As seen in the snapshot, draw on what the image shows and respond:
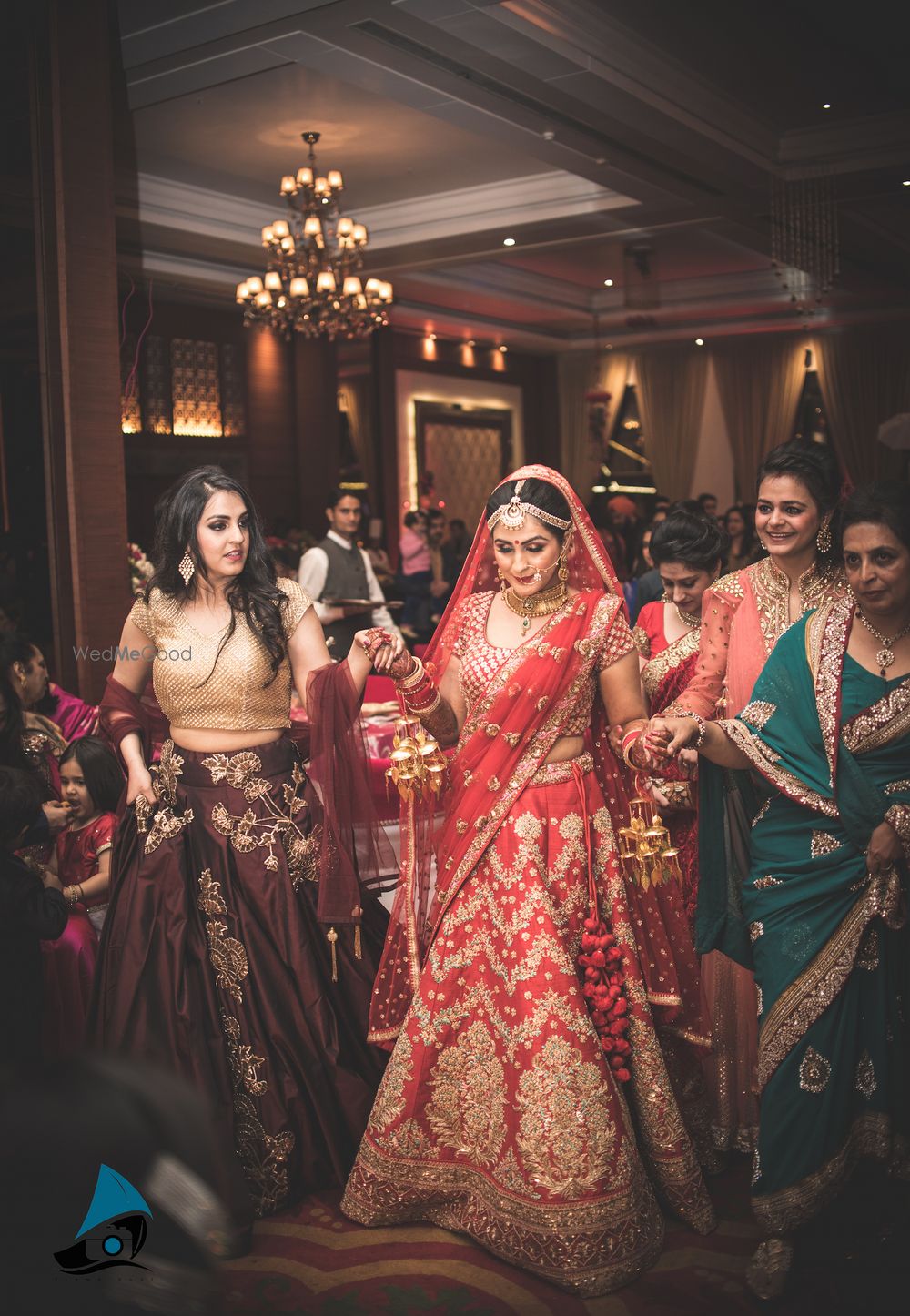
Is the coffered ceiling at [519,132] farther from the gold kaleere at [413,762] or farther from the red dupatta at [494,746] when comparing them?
the gold kaleere at [413,762]

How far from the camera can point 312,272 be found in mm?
7457

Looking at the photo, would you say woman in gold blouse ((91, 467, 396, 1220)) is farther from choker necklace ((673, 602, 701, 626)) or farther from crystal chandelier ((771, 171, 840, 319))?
crystal chandelier ((771, 171, 840, 319))

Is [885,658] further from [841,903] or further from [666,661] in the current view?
[666,661]

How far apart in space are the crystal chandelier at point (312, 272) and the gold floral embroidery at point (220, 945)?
211 inches

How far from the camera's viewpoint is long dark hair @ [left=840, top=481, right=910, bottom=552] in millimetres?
2166

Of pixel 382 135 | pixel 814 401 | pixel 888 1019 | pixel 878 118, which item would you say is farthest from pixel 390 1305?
pixel 814 401

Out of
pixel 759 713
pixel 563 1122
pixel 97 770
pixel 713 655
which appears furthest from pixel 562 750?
pixel 97 770

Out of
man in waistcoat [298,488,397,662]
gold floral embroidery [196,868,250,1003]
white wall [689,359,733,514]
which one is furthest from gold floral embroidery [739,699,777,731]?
white wall [689,359,733,514]

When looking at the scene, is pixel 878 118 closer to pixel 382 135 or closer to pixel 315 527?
pixel 382 135

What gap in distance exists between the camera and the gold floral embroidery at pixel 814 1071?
7.19 ft

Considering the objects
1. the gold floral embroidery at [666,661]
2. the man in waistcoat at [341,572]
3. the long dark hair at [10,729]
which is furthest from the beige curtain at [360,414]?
the long dark hair at [10,729]

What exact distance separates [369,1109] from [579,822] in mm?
823

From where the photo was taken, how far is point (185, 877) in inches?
104

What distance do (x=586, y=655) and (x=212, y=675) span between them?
2.71 ft
